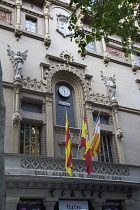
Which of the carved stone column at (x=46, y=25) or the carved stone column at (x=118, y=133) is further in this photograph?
the carved stone column at (x=46, y=25)

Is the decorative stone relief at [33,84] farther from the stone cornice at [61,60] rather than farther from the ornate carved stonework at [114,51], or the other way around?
the ornate carved stonework at [114,51]

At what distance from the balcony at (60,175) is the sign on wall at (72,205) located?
89cm

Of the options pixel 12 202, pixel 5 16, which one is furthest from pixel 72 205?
pixel 5 16

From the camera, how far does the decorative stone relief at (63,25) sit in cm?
2299

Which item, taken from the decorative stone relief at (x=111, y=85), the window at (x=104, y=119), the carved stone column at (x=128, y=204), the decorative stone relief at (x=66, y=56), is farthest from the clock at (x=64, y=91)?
the carved stone column at (x=128, y=204)

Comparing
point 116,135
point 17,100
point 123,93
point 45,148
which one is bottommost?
point 45,148

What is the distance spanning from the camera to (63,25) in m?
23.6

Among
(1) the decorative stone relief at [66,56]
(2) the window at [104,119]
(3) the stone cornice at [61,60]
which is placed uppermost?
(1) the decorative stone relief at [66,56]

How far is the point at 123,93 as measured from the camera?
77.2 ft

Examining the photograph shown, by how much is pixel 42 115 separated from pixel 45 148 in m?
2.42

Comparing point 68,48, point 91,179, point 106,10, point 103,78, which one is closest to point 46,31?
point 68,48

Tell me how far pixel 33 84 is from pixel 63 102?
9.39 ft

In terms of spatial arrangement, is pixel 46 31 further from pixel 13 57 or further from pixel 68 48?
pixel 13 57

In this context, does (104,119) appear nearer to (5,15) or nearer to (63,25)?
(63,25)
